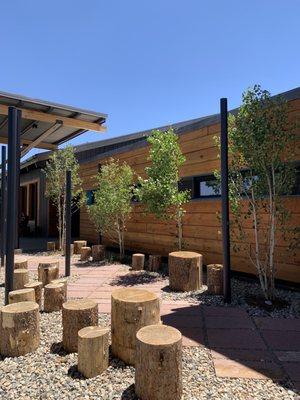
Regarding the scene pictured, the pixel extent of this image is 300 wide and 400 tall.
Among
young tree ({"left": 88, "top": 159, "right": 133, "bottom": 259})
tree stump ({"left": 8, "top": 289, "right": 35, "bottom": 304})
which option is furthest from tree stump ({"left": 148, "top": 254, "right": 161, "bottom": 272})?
tree stump ({"left": 8, "top": 289, "right": 35, "bottom": 304})

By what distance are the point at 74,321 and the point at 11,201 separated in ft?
5.38

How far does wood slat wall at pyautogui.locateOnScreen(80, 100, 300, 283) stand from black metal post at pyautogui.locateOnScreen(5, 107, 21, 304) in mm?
3527

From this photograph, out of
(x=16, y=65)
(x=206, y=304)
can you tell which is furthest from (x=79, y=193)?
(x=206, y=304)

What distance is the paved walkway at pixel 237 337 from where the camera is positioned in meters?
2.92

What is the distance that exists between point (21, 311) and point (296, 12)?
19.9 feet

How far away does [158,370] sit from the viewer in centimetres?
239

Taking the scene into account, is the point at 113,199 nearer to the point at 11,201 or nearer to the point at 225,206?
the point at 225,206

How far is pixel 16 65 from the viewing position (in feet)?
32.6

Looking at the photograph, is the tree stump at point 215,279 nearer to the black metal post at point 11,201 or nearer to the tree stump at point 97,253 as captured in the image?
the black metal post at point 11,201

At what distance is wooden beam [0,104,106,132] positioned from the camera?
985 centimetres

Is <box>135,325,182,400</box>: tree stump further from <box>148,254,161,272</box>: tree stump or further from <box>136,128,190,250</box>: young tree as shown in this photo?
<box>148,254,161,272</box>: tree stump

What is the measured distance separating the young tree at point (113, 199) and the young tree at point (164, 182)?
1.27 metres

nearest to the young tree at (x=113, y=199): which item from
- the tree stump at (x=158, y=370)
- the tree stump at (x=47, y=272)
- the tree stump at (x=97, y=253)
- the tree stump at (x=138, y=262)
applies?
the tree stump at (x=97, y=253)

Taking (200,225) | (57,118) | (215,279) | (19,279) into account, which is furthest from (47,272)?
(57,118)
